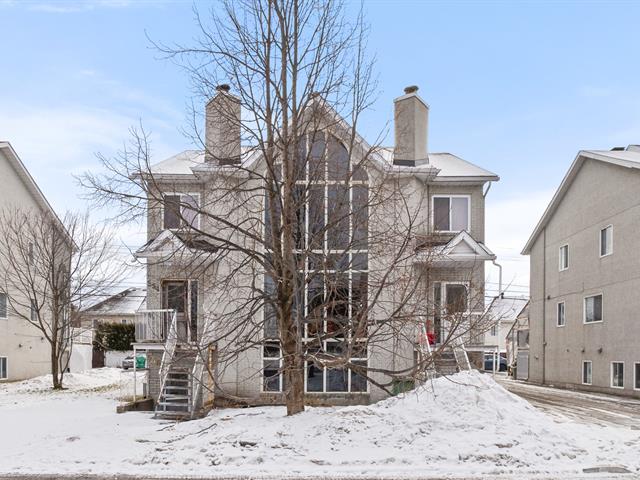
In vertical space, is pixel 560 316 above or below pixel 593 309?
below

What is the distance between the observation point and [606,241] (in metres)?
20.9

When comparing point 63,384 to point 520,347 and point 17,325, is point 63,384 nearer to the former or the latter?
point 17,325

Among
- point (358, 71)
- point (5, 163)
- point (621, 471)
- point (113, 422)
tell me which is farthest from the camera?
point (5, 163)

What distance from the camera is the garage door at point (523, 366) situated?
2906cm

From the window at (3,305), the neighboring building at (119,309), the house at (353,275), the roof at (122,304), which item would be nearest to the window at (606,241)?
the house at (353,275)

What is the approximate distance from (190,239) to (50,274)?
555 inches

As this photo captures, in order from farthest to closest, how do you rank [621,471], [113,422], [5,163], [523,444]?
1. [5,163]
2. [113,422]
3. [523,444]
4. [621,471]

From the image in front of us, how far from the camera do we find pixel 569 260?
23.8 meters

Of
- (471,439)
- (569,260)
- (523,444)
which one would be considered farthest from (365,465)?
(569,260)

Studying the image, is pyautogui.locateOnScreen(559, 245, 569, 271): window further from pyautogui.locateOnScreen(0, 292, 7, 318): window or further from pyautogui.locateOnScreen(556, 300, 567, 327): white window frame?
pyautogui.locateOnScreen(0, 292, 7, 318): window

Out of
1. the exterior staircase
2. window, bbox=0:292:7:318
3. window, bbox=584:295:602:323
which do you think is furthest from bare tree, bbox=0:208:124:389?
window, bbox=584:295:602:323

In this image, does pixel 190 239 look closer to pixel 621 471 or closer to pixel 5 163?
pixel 621 471

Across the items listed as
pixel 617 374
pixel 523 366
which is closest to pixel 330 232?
pixel 617 374

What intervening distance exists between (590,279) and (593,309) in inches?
45.8
